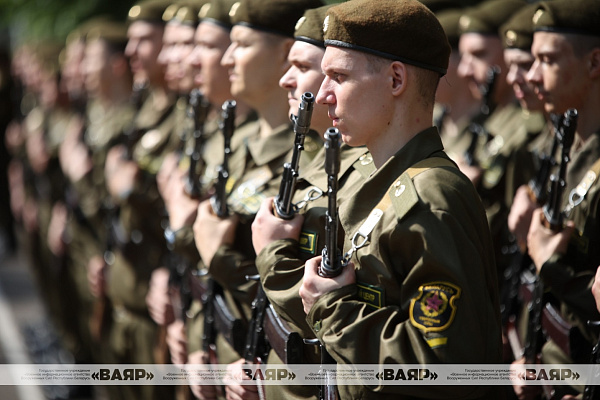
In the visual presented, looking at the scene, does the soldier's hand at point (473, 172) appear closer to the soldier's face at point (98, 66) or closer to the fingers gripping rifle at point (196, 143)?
the fingers gripping rifle at point (196, 143)

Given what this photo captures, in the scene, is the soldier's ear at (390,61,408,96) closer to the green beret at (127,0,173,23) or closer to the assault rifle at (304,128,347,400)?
the assault rifle at (304,128,347,400)

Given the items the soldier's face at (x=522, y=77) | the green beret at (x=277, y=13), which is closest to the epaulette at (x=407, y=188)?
the green beret at (x=277, y=13)

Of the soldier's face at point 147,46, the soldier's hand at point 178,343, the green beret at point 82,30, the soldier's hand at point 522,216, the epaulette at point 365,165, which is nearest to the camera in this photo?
the epaulette at point 365,165

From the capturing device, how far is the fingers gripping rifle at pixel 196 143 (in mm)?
4969

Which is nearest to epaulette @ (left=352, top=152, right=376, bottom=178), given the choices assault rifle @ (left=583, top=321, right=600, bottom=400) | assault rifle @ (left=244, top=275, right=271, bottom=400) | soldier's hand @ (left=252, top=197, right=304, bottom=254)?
soldier's hand @ (left=252, top=197, right=304, bottom=254)

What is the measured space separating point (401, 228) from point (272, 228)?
2.38 ft

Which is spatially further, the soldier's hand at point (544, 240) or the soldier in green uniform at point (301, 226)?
the soldier's hand at point (544, 240)

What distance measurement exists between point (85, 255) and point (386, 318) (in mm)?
5758

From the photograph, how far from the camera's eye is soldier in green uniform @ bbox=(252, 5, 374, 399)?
3.33m

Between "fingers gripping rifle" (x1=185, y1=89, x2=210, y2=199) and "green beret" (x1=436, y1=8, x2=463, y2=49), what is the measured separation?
1668 millimetres

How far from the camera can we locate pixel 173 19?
6.14m

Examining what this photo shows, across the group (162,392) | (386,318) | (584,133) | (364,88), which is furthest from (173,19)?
(386,318)

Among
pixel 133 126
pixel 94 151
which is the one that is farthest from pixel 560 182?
pixel 94 151

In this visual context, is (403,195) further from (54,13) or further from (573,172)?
(54,13)
